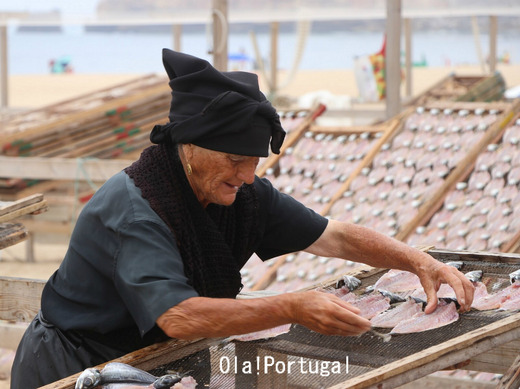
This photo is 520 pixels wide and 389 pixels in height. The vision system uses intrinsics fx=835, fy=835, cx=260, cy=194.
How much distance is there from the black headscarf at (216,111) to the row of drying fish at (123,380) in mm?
640

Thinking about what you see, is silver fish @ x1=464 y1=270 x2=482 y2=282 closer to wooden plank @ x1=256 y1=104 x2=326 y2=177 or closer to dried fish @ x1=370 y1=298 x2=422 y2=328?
dried fish @ x1=370 y1=298 x2=422 y2=328

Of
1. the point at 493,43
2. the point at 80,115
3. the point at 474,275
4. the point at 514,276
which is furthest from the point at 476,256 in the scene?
the point at 493,43

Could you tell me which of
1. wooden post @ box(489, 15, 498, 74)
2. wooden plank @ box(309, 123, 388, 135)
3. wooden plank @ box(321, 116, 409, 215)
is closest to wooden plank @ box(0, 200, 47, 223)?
wooden plank @ box(321, 116, 409, 215)

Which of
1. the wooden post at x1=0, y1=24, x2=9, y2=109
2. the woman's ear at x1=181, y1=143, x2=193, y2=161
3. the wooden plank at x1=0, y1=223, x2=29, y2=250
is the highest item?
the woman's ear at x1=181, y1=143, x2=193, y2=161

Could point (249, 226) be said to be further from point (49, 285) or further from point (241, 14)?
point (241, 14)

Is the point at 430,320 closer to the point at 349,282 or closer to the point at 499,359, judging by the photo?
the point at 499,359

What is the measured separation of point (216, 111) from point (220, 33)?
5629 mm

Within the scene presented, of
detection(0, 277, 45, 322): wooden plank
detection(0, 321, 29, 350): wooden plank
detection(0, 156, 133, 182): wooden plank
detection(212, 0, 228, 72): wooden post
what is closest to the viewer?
detection(0, 277, 45, 322): wooden plank

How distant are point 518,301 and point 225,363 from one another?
3.25 feet

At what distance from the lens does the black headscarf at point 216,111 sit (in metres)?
2.29

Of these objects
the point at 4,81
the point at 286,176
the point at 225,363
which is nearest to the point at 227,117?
the point at 225,363

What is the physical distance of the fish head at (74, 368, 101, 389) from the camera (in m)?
2.16

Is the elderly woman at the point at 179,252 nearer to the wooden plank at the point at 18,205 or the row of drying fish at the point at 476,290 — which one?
the row of drying fish at the point at 476,290

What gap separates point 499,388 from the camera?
2328mm
